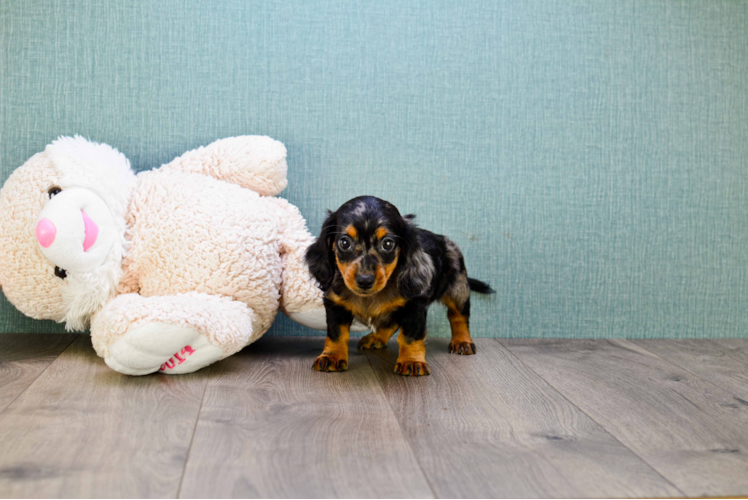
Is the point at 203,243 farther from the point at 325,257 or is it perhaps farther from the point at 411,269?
the point at 411,269

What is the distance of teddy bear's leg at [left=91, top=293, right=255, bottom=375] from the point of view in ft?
5.44

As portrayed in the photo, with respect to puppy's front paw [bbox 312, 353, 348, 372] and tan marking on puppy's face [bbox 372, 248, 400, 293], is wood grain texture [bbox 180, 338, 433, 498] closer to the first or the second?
puppy's front paw [bbox 312, 353, 348, 372]

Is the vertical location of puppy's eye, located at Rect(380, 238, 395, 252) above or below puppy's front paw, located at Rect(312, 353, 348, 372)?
above

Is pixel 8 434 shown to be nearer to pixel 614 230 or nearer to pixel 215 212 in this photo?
pixel 215 212

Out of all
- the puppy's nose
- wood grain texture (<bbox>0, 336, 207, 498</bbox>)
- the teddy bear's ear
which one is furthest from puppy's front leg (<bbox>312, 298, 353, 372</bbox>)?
the teddy bear's ear

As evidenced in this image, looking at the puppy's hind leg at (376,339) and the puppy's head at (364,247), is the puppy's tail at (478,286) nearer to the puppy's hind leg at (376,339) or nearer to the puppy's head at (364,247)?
the puppy's hind leg at (376,339)

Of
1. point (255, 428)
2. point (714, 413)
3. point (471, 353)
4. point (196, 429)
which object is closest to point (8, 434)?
point (196, 429)

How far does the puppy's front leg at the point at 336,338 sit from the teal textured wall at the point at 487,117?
51 centimetres

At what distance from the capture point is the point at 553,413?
1543 mm

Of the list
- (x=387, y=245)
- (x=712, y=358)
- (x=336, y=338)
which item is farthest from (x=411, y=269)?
(x=712, y=358)

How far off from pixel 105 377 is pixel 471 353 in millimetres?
1149

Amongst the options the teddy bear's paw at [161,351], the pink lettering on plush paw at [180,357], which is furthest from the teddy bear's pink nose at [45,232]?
the pink lettering on plush paw at [180,357]

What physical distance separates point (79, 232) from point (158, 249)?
230 mm

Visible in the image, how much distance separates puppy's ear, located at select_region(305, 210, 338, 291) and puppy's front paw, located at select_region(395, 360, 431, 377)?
319mm
